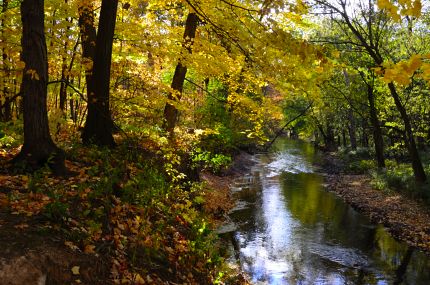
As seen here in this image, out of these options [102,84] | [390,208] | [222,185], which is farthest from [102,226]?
[222,185]

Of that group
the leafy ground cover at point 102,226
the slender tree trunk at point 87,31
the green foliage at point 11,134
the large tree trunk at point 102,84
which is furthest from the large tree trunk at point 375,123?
the green foliage at point 11,134

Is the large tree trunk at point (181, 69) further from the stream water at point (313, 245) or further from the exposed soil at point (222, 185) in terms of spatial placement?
the stream water at point (313, 245)

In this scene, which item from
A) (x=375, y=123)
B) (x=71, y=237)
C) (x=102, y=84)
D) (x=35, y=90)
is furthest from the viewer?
(x=375, y=123)

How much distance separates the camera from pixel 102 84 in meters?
8.57

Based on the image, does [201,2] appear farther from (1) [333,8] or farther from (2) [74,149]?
(1) [333,8]

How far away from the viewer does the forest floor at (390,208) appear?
1228 centimetres

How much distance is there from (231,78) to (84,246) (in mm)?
9601

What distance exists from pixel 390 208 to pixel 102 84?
40.7 ft

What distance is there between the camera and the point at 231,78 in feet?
44.8

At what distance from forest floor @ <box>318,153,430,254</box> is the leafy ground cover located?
6936mm

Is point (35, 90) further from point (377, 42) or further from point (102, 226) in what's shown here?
point (377, 42)

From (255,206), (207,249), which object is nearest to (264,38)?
(207,249)

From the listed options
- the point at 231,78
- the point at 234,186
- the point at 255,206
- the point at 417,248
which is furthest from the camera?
the point at 234,186

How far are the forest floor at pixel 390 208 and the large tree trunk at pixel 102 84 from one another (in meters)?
9.42
